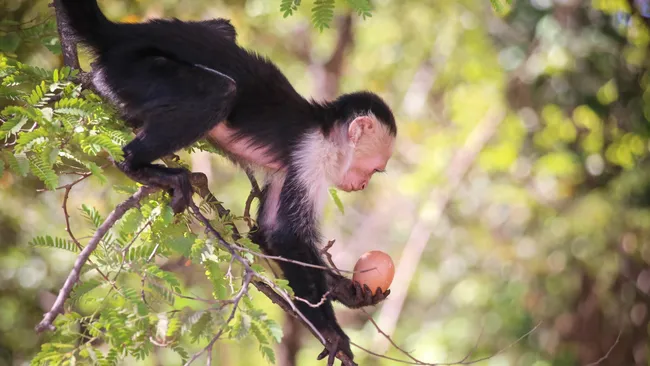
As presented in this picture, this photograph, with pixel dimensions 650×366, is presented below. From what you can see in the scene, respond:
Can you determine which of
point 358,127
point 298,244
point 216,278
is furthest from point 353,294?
point 216,278

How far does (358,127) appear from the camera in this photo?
13.0 feet

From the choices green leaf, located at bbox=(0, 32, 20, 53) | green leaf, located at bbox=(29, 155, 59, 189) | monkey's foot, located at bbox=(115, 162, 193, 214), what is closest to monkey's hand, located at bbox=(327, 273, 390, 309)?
monkey's foot, located at bbox=(115, 162, 193, 214)

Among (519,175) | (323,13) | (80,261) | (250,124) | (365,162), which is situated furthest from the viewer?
(519,175)

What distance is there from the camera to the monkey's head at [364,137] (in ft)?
13.1

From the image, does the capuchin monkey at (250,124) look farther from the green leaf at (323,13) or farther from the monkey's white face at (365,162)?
the green leaf at (323,13)

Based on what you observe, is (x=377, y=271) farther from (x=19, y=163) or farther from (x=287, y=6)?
(x=19, y=163)

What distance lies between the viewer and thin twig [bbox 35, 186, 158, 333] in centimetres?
215

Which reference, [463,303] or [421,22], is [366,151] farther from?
[421,22]

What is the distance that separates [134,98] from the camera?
337cm

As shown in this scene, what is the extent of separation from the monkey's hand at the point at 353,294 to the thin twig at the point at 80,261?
1.15 m

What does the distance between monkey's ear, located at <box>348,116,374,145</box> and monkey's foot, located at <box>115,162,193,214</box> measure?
105 cm

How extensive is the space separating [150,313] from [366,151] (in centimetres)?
177

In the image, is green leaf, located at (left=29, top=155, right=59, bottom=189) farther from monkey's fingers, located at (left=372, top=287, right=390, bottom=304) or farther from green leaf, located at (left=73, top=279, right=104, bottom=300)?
monkey's fingers, located at (left=372, top=287, right=390, bottom=304)

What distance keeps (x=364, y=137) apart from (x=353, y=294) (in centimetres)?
83
